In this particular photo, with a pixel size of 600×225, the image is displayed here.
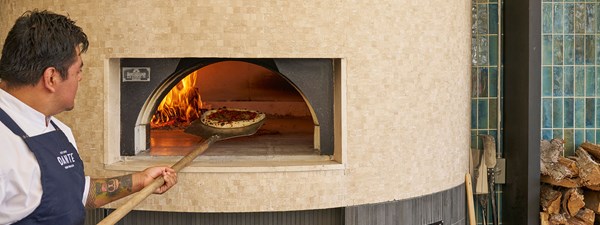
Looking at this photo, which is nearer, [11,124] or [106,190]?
[11,124]

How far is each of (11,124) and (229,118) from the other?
192cm

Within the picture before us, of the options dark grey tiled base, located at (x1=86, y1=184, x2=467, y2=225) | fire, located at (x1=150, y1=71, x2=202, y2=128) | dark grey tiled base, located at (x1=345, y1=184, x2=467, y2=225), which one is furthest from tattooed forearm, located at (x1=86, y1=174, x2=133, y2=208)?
fire, located at (x1=150, y1=71, x2=202, y2=128)

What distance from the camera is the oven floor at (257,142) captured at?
3.03m

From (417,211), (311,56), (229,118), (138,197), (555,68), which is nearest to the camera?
(138,197)

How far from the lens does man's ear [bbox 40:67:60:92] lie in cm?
161

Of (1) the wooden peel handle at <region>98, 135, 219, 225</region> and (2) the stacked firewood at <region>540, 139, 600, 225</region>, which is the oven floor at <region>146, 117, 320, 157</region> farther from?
(2) the stacked firewood at <region>540, 139, 600, 225</region>

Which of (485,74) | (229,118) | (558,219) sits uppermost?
(485,74)

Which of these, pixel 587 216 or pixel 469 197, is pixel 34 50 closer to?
pixel 469 197

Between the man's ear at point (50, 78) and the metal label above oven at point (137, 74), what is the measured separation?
1.22 metres

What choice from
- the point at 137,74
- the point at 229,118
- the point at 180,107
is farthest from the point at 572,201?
the point at 137,74

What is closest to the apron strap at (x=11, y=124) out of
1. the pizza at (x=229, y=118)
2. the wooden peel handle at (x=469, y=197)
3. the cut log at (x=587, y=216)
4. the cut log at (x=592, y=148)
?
the pizza at (x=229, y=118)

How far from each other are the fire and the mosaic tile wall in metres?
1.92

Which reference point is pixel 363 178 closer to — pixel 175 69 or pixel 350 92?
pixel 350 92

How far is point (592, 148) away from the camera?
3.71 meters
